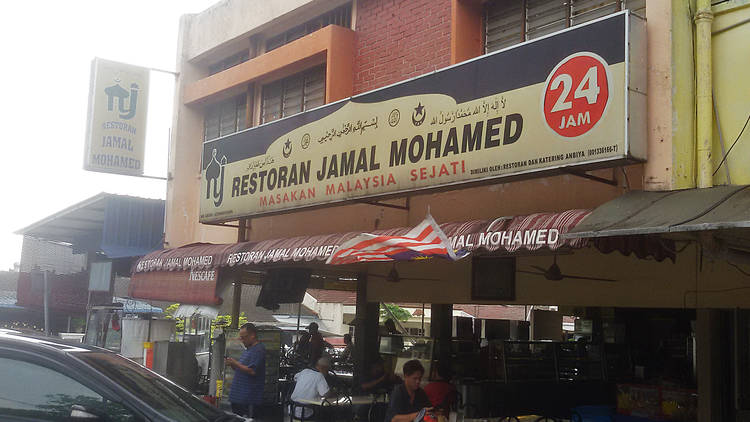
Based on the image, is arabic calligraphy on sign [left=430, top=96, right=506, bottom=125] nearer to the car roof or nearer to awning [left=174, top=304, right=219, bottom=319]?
the car roof

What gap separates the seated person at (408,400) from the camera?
285 inches

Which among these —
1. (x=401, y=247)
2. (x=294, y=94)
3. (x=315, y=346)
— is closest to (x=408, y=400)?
(x=401, y=247)

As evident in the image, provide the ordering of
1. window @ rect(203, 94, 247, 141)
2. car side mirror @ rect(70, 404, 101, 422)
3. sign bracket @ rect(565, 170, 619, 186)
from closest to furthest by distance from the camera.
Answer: car side mirror @ rect(70, 404, 101, 422)
sign bracket @ rect(565, 170, 619, 186)
window @ rect(203, 94, 247, 141)

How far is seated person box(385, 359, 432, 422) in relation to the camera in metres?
7.25

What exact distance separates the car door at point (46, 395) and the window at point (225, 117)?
10.7m

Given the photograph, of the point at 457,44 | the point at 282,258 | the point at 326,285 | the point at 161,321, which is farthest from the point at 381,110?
the point at 161,321

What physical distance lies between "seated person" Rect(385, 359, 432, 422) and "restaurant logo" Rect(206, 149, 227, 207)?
6172 mm

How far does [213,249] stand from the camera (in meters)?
12.5

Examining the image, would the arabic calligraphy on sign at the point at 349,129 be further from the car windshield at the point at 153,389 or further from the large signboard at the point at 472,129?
the car windshield at the point at 153,389

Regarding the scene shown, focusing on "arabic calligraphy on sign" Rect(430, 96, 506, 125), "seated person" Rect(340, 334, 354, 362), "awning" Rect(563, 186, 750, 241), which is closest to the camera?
Answer: "awning" Rect(563, 186, 750, 241)

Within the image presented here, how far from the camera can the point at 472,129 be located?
8.31m

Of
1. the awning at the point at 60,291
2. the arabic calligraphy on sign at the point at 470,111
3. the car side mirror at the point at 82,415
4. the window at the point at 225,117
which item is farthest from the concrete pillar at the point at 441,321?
the awning at the point at 60,291

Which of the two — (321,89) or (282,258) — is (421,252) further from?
(321,89)

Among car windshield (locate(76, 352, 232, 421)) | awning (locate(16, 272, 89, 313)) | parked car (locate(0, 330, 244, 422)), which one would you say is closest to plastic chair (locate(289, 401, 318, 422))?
car windshield (locate(76, 352, 232, 421))
